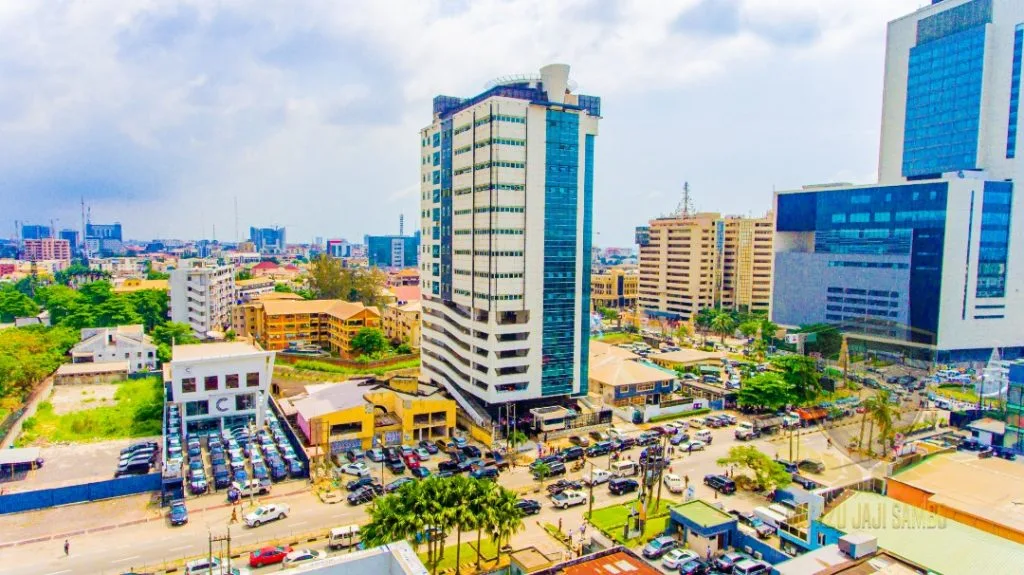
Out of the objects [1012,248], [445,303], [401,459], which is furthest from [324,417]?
[1012,248]

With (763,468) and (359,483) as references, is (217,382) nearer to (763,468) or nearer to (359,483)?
(359,483)

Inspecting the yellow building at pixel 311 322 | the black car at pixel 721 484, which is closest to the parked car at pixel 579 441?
the black car at pixel 721 484

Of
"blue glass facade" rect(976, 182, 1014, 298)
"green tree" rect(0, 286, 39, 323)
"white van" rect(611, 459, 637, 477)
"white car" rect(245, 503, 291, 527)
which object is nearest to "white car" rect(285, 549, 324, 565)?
"white car" rect(245, 503, 291, 527)

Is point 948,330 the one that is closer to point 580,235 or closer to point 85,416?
point 580,235

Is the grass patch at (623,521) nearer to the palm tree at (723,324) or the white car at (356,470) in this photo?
the white car at (356,470)

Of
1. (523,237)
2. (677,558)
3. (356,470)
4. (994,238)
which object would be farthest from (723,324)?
(677,558)

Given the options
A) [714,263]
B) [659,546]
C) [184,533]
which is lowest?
[184,533]
